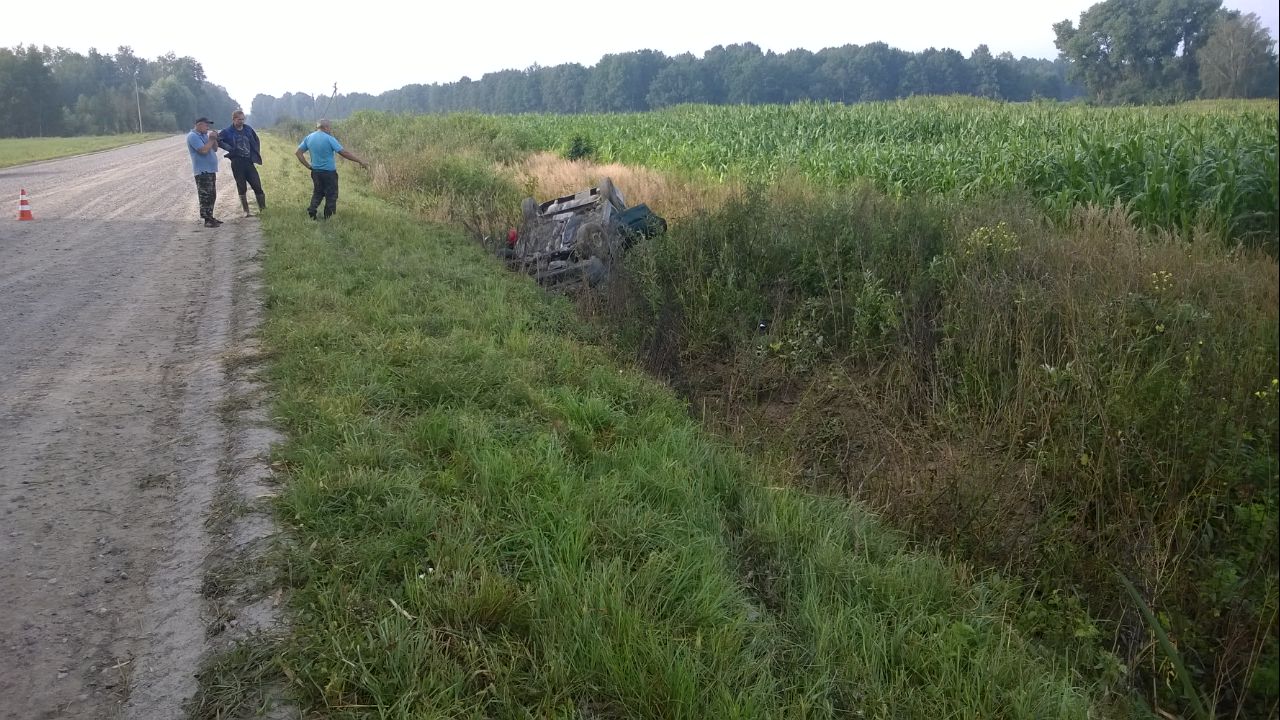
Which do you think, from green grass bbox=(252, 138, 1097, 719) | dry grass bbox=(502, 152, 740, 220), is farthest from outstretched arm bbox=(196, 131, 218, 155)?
green grass bbox=(252, 138, 1097, 719)

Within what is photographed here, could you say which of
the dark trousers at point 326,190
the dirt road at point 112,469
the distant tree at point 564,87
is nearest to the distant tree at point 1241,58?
Answer: the dirt road at point 112,469

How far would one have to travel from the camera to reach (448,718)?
2.64 meters

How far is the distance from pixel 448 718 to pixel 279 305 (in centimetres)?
571

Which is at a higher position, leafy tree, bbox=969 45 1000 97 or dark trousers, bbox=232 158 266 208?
leafy tree, bbox=969 45 1000 97

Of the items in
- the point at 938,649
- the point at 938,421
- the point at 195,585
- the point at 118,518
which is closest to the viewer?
the point at 938,649

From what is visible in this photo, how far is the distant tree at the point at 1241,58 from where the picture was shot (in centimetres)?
177

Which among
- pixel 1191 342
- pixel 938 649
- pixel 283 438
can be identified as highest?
pixel 1191 342

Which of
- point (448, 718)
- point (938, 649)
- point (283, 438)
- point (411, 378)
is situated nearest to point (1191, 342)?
point (938, 649)

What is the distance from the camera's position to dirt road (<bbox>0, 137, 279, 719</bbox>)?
2.97 m

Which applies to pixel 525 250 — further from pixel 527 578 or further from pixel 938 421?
pixel 527 578

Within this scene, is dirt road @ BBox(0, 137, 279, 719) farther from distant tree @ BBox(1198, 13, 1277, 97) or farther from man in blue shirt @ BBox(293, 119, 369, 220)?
distant tree @ BBox(1198, 13, 1277, 97)

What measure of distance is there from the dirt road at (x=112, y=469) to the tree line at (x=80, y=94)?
46.7 metres

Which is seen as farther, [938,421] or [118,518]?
[938,421]

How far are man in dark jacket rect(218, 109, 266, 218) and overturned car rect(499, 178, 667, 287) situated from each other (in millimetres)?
5566
